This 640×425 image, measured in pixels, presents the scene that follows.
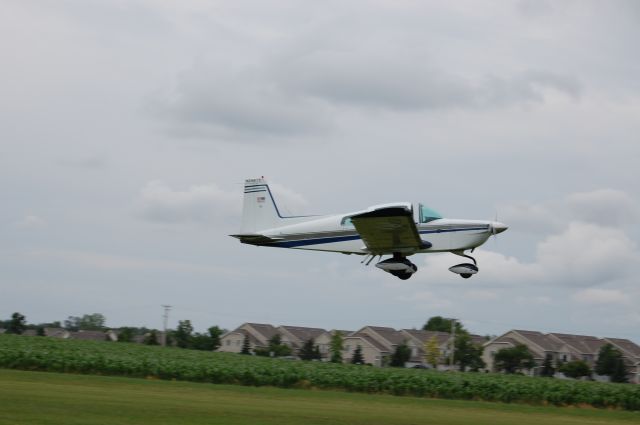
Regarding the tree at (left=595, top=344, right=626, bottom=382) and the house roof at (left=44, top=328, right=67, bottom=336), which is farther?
the house roof at (left=44, top=328, right=67, bottom=336)

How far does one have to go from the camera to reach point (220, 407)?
22.2m

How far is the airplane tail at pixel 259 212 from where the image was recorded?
2572cm

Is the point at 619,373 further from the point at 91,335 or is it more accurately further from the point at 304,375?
the point at 91,335

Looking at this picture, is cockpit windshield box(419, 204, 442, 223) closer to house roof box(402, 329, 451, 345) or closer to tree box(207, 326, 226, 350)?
tree box(207, 326, 226, 350)

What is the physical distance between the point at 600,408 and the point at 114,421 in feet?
77.1

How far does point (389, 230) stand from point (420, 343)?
69664 millimetres

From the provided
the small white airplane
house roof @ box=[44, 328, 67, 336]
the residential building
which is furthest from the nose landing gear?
house roof @ box=[44, 328, 67, 336]

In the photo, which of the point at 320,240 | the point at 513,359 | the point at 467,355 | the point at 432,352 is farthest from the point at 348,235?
the point at 432,352

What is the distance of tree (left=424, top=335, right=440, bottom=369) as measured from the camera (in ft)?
264

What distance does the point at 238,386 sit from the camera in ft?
103

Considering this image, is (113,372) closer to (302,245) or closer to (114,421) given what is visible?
(302,245)

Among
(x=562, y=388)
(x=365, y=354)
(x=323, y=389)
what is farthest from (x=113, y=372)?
(x=365, y=354)

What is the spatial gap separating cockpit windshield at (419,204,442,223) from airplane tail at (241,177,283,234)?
15.3 feet

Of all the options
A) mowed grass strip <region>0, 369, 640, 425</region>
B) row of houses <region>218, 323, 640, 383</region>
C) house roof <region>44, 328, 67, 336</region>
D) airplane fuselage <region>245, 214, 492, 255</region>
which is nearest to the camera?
mowed grass strip <region>0, 369, 640, 425</region>
